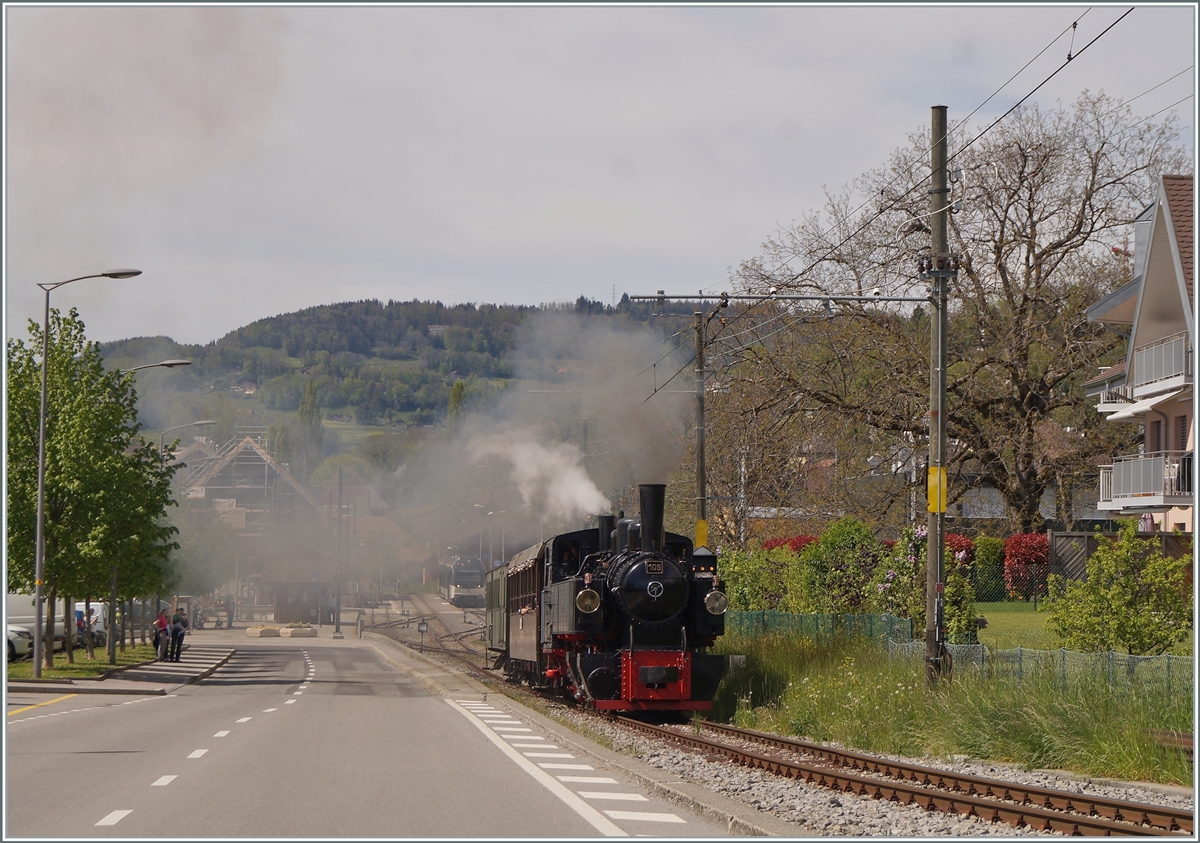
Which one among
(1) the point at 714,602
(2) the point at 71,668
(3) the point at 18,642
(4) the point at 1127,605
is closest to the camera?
(4) the point at 1127,605

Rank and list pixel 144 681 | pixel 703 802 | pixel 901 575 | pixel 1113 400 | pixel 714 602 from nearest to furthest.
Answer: pixel 703 802 < pixel 714 602 < pixel 901 575 < pixel 144 681 < pixel 1113 400

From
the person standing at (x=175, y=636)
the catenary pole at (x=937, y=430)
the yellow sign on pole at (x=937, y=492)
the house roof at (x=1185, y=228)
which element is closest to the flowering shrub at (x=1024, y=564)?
the house roof at (x=1185, y=228)

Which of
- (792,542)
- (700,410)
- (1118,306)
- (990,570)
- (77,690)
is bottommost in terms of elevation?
(77,690)

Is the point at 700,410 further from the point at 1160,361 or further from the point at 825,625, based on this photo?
the point at 1160,361

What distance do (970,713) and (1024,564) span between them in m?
29.1

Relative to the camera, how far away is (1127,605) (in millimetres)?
19062

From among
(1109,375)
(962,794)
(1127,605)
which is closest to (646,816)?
(962,794)

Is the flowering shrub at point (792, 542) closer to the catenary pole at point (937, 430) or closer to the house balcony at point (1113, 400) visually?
the house balcony at point (1113, 400)

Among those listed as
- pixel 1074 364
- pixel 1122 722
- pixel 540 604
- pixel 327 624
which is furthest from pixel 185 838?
pixel 327 624

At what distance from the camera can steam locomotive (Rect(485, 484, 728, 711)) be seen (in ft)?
70.6

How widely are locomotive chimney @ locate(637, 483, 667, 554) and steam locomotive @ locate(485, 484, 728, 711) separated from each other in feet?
0.06

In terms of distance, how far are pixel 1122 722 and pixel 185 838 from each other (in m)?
10.3

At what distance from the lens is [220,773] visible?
13234 mm

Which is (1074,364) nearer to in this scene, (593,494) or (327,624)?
(593,494)
